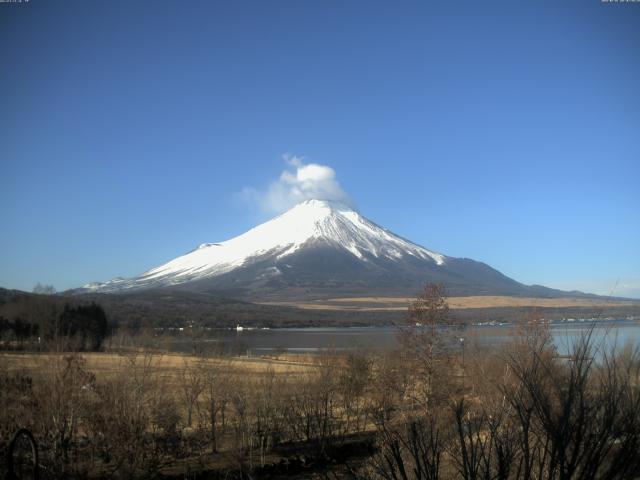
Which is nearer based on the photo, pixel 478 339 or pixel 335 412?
pixel 335 412

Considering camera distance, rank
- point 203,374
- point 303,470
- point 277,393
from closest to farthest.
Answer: point 303,470 < point 277,393 < point 203,374

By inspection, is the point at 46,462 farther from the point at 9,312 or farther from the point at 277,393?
the point at 9,312

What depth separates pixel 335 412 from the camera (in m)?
30.0

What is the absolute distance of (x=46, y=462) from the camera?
14.0 metres

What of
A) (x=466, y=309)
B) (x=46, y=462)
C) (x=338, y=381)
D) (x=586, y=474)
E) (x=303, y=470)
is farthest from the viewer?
(x=466, y=309)

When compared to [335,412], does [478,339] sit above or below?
above

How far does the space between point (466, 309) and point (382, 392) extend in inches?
5274

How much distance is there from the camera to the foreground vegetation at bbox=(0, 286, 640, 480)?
547cm

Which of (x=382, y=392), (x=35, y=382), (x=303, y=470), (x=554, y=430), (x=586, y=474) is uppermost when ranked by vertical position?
(x=554, y=430)

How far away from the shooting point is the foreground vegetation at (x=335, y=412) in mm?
5473

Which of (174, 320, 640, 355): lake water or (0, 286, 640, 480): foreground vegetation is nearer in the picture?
(0, 286, 640, 480): foreground vegetation

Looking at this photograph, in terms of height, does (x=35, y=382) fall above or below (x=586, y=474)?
below

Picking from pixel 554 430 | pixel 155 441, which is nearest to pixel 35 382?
pixel 155 441

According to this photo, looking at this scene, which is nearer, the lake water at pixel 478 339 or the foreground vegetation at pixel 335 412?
the foreground vegetation at pixel 335 412
